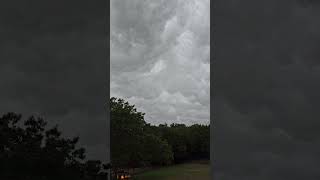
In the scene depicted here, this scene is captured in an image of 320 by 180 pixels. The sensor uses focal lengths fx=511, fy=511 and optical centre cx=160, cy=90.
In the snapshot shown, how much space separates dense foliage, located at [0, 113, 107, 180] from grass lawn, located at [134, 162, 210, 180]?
2918 cm

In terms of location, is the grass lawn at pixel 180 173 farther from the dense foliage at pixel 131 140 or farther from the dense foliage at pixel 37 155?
the dense foliage at pixel 37 155

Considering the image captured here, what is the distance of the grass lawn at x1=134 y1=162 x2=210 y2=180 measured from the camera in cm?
4509

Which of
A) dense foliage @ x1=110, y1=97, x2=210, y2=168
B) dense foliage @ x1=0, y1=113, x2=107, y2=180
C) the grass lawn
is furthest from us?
the grass lawn

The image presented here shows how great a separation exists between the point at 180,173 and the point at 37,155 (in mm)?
38050

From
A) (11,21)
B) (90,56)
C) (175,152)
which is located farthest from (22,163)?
(175,152)

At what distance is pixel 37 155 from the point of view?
11133mm

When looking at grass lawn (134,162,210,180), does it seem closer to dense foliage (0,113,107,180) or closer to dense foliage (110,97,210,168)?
dense foliage (110,97,210,168)

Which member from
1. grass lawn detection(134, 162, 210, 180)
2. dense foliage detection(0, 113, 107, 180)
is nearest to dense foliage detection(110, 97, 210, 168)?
grass lawn detection(134, 162, 210, 180)

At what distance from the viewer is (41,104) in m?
16.5

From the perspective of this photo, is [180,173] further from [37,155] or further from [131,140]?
[37,155]

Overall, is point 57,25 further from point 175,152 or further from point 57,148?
point 175,152

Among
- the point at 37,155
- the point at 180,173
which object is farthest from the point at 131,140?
the point at 37,155

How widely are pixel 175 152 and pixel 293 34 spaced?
30372 mm

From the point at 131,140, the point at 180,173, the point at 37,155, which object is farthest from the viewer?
the point at 180,173
